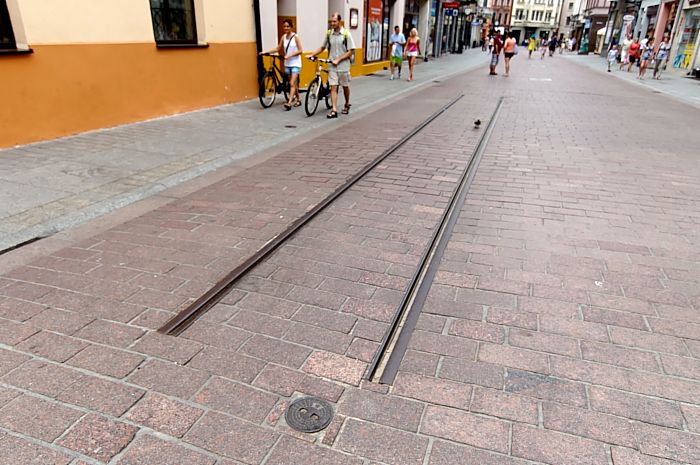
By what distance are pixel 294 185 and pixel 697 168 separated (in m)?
5.98

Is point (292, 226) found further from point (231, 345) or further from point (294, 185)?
point (231, 345)

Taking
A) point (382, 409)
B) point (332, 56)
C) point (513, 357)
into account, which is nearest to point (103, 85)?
point (332, 56)

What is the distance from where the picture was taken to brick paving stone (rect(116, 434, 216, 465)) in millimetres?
2107

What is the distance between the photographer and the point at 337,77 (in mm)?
10359

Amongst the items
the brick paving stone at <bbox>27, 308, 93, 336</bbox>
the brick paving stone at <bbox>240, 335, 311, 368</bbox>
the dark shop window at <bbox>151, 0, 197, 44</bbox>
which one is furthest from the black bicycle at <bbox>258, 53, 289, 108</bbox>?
the brick paving stone at <bbox>240, 335, 311, 368</bbox>

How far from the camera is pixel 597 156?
25.3ft

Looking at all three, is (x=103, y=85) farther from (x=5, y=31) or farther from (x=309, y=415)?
(x=309, y=415)

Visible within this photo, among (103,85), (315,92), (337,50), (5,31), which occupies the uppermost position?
(5,31)

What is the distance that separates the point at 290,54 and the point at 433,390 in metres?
9.60

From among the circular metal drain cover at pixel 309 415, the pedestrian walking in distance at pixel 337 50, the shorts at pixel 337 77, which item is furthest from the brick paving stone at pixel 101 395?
the shorts at pixel 337 77

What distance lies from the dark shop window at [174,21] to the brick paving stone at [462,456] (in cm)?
963

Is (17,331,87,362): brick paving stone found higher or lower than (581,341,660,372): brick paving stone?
lower

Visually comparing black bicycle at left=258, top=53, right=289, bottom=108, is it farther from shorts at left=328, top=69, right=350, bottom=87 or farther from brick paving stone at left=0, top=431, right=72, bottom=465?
brick paving stone at left=0, top=431, right=72, bottom=465

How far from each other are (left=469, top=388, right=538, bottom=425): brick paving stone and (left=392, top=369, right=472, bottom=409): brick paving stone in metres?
0.06
